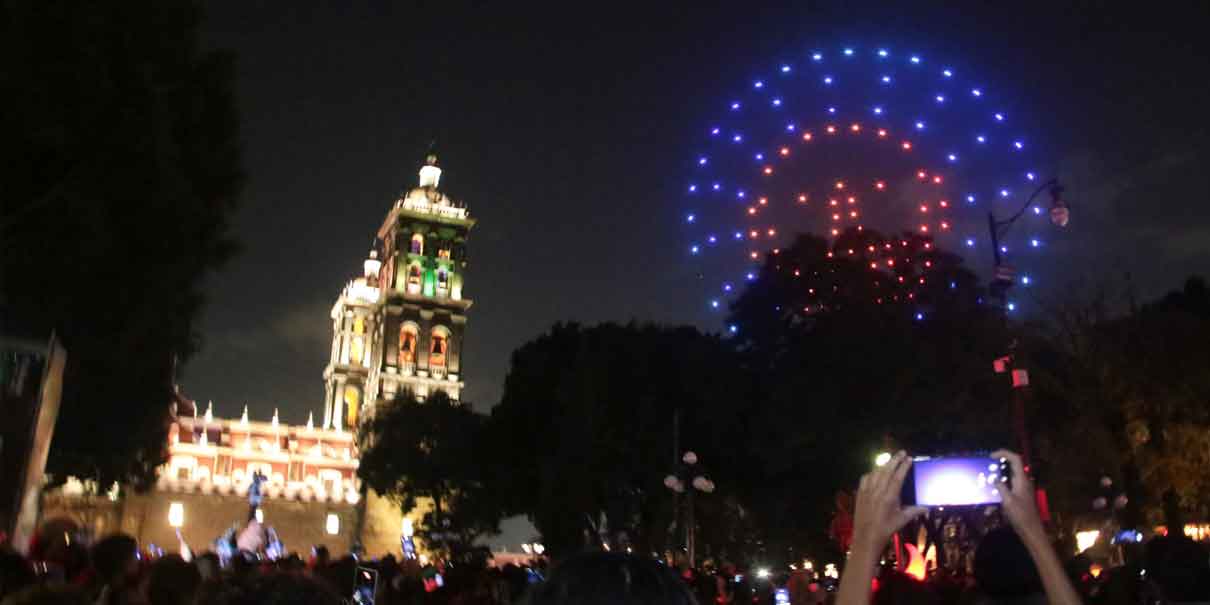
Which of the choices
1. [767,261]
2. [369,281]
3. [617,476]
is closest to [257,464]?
[369,281]

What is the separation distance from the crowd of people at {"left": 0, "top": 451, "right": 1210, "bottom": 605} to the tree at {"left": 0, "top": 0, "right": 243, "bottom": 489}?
9.54m

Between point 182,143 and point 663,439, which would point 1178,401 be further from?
point 182,143

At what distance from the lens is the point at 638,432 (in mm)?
42906

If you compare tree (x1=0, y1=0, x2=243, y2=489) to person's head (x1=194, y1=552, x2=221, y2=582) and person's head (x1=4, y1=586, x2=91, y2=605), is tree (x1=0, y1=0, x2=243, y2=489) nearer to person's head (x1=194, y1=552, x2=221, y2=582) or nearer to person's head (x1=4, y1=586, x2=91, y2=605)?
person's head (x1=194, y1=552, x2=221, y2=582)

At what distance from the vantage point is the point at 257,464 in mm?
98188

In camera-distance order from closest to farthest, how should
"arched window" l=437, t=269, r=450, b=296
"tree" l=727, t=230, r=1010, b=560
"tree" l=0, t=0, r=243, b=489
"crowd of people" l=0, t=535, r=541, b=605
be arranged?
"crowd of people" l=0, t=535, r=541, b=605, "tree" l=0, t=0, r=243, b=489, "tree" l=727, t=230, r=1010, b=560, "arched window" l=437, t=269, r=450, b=296

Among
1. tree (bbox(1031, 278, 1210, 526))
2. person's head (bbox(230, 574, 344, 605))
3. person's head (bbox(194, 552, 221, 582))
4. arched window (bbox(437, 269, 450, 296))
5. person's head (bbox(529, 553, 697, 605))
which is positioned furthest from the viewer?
arched window (bbox(437, 269, 450, 296))

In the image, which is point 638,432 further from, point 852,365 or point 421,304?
point 421,304

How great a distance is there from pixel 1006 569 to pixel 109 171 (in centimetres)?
1671

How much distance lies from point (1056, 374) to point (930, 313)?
4.91 m

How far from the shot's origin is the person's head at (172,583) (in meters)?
6.03

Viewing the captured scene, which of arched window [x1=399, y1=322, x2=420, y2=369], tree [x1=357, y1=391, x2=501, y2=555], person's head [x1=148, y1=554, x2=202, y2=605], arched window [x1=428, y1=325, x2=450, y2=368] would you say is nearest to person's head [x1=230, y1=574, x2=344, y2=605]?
person's head [x1=148, y1=554, x2=202, y2=605]

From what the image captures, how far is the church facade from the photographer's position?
8519 cm

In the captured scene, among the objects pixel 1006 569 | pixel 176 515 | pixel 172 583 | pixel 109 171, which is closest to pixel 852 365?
pixel 109 171
